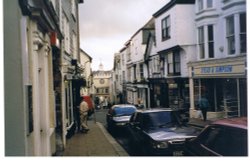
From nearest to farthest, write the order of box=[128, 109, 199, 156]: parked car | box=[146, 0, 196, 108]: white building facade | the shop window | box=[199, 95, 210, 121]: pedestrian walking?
the shop window < box=[128, 109, 199, 156]: parked car < box=[199, 95, 210, 121]: pedestrian walking < box=[146, 0, 196, 108]: white building facade

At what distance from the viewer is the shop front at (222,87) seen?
436 centimetres

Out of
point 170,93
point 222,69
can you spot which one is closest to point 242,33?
point 222,69

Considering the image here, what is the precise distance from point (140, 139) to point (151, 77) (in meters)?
1.07

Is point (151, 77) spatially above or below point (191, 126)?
above

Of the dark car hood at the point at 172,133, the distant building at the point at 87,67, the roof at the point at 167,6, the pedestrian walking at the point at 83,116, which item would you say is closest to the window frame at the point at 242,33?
the roof at the point at 167,6

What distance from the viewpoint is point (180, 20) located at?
5.76 m

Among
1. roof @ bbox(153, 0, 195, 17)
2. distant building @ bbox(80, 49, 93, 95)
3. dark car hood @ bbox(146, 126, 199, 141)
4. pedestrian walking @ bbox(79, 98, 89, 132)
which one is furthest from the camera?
pedestrian walking @ bbox(79, 98, 89, 132)

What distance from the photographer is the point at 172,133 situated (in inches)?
229

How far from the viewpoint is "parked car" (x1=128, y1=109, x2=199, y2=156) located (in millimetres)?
5258

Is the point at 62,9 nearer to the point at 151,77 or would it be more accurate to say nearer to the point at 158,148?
the point at 151,77

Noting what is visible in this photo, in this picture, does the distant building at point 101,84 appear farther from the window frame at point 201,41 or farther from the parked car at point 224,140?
the parked car at point 224,140

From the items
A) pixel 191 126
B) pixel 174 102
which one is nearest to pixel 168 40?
pixel 174 102

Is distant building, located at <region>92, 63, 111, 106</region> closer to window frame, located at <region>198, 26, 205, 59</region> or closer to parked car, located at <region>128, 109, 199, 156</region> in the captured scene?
parked car, located at <region>128, 109, 199, 156</region>

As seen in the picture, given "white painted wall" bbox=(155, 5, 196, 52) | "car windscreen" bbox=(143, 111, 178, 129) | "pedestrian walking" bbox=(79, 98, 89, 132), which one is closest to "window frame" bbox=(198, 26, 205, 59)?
"white painted wall" bbox=(155, 5, 196, 52)
